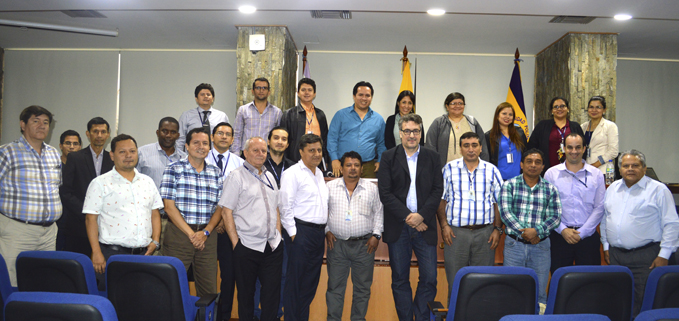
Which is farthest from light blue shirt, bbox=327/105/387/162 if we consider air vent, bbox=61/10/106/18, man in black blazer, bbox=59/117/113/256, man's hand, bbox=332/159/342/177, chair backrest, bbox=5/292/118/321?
air vent, bbox=61/10/106/18

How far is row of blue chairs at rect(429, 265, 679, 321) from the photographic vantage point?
2.06 metres

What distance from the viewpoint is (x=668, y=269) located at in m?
2.14

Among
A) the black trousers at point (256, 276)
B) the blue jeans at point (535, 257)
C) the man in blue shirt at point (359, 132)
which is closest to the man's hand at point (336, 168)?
the man in blue shirt at point (359, 132)

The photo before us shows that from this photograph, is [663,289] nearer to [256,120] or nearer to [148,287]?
[148,287]

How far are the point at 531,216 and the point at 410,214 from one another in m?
0.96

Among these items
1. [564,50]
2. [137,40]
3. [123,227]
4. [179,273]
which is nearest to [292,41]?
[137,40]

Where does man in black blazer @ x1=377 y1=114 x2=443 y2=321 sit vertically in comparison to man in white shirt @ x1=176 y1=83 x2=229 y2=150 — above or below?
below

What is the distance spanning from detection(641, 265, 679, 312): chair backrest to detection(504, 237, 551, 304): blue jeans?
3.57ft

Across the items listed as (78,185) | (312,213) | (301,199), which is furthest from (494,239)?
(78,185)

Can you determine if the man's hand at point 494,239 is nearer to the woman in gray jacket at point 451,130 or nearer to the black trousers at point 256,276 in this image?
the woman in gray jacket at point 451,130

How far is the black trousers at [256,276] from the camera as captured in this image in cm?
300

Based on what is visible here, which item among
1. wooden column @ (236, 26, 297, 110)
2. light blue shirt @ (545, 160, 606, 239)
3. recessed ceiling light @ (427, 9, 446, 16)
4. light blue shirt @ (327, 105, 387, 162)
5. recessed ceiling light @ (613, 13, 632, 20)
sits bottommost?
light blue shirt @ (545, 160, 606, 239)

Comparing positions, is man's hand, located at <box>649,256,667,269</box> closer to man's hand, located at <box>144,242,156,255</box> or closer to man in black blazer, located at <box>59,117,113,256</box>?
man's hand, located at <box>144,242,156,255</box>

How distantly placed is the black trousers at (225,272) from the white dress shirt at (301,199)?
47 cm
